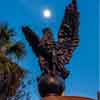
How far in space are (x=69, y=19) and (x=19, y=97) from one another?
968 centimetres

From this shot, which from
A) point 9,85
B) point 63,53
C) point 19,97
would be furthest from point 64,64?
point 19,97

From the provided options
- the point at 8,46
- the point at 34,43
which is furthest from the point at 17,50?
the point at 34,43

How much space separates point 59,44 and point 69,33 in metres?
0.39

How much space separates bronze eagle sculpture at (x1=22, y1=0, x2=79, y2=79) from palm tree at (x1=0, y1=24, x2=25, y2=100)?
6.49m

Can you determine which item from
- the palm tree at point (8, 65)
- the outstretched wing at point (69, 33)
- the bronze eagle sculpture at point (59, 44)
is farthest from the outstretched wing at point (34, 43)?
the palm tree at point (8, 65)

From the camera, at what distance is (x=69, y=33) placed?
9320 millimetres

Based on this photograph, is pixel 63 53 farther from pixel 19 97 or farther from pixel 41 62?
pixel 19 97

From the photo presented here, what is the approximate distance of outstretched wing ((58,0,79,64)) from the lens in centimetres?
923

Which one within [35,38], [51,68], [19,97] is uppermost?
[35,38]

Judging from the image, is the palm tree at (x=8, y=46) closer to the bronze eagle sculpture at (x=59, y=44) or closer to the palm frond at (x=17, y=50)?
the palm frond at (x=17, y=50)

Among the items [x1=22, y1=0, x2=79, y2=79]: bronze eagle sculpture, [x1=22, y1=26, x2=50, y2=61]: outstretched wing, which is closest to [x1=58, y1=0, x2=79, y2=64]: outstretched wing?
[x1=22, y1=0, x2=79, y2=79]: bronze eagle sculpture

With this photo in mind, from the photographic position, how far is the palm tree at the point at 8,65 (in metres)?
15.8

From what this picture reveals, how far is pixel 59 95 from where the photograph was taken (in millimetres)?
8641

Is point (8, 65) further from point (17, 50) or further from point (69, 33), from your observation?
point (69, 33)
